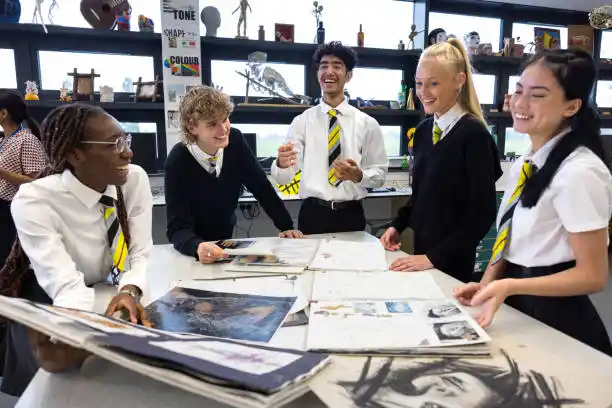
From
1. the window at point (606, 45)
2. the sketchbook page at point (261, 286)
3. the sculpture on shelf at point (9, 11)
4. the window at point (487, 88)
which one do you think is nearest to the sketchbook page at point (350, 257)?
the sketchbook page at point (261, 286)

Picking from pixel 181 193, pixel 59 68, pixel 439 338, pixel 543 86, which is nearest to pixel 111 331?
pixel 439 338

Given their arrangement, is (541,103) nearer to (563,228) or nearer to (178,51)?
(563,228)

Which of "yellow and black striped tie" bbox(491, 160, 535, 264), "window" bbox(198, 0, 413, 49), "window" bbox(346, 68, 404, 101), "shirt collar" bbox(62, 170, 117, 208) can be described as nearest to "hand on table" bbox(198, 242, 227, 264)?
"shirt collar" bbox(62, 170, 117, 208)

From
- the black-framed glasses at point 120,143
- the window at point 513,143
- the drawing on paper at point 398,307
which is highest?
the black-framed glasses at point 120,143

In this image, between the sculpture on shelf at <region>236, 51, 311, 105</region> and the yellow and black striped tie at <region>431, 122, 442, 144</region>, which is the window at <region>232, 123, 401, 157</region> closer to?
the sculpture on shelf at <region>236, 51, 311, 105</region>

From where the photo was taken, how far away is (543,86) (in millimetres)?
1138

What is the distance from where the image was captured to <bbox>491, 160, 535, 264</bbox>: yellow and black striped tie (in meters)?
1.21

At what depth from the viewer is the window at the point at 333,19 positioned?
3.88 meters

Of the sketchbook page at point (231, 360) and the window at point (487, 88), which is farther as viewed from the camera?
the window at point (487, 88)

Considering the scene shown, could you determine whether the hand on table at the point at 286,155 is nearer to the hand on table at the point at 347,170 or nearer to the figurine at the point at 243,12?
the hand on table at the point at 347,170

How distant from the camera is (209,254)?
1.45 meters

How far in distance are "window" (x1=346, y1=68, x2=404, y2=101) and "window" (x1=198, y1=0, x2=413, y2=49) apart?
26 cm

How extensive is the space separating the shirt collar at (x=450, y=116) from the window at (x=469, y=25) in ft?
10.2

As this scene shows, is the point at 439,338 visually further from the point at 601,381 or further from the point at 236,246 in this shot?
the point at 236,246
